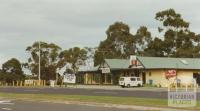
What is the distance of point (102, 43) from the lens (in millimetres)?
115000

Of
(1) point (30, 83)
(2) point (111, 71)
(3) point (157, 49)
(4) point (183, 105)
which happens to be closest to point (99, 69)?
(2) point (111, 71)

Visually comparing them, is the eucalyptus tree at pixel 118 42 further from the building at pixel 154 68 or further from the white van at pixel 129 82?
the white van at pixel 129 82

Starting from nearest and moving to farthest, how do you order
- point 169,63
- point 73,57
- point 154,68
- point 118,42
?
point 154,68 → point 169,63 → point 73,57 → point 118,42

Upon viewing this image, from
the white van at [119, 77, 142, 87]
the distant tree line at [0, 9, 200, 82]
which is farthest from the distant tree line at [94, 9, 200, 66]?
the white van at [119, 77, 142, 87]

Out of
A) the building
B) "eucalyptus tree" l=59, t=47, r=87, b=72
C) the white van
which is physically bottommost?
the white van

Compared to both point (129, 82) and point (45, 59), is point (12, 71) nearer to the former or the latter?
point (45, 59)

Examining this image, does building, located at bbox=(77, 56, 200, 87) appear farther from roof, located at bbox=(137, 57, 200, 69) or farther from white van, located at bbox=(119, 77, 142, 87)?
white van, located at bbox=(119, 77, 142, 87)

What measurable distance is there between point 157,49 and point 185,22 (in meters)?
7.90

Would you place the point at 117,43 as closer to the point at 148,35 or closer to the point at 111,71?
the point at 148,35

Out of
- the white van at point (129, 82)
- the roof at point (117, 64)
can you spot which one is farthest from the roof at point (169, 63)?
the white van at point (129, 82)

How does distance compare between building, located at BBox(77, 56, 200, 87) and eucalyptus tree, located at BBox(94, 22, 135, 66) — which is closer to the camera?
building, located at BBox(77, 56, 200, 87)

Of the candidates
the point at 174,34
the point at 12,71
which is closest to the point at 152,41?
the point at 174,34

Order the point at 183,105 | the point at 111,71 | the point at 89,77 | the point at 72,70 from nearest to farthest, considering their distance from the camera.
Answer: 1. the point at 183,105
2. the point at 111,71
3. the point at 89,77
4. the point at 72,70

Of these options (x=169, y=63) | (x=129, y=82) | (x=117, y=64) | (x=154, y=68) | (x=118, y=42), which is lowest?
(x=129, y=82)
